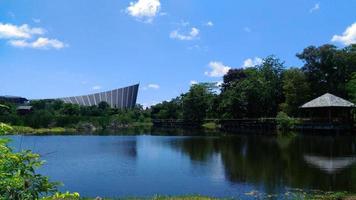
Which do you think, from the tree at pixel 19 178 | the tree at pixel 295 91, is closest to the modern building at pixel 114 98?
the tree at pixel 295 91

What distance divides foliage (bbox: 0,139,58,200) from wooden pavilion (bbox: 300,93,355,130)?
46599 mm

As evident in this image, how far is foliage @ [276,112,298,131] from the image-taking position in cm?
5334

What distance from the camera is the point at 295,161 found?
23.4 metres

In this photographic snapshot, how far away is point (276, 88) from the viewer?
63.9 meters

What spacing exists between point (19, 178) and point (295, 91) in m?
54.3

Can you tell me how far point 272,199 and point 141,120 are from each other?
90710 mm

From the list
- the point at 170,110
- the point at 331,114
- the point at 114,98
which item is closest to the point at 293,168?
the point at 331,114

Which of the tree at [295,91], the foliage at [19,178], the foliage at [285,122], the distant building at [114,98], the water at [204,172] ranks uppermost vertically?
the distant building at [114,98]

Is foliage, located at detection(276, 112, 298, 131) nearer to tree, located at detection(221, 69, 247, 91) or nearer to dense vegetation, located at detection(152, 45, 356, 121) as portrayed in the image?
dense vegetation, located at detection(152, 45, 356, 121)

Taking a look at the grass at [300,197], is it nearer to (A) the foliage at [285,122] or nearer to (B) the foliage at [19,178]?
(B) the foliage at [19,178]

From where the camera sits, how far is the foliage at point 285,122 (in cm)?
5334

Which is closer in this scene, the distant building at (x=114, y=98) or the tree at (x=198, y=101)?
the tree at (x=198, y=101)

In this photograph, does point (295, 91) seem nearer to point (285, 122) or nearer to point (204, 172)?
point (285, 122)

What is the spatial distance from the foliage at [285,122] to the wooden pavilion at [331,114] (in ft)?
5.82
